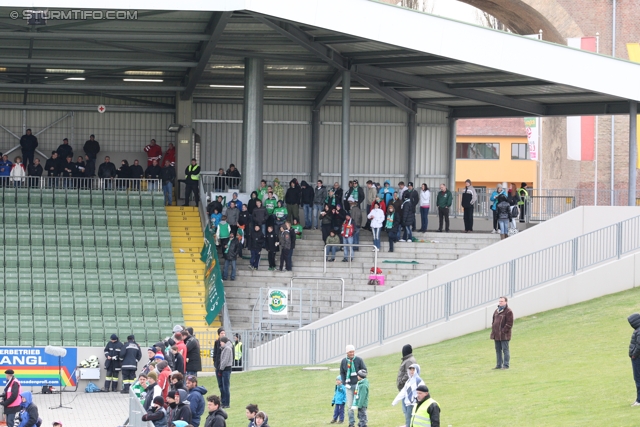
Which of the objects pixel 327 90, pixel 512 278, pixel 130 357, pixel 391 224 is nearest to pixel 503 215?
pixel 391 224

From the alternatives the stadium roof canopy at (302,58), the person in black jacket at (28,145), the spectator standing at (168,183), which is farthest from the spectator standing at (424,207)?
the person in black jacket at (28,145)

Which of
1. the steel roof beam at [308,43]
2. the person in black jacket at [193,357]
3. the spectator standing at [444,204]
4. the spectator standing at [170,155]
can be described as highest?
the steel roof beam at [308,43]

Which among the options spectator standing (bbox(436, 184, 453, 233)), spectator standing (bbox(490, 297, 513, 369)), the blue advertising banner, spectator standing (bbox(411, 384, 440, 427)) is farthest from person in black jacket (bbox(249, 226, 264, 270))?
spectator standing (bbox(411, 384, 440, 427))

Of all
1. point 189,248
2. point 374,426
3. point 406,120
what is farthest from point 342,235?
point 374,426

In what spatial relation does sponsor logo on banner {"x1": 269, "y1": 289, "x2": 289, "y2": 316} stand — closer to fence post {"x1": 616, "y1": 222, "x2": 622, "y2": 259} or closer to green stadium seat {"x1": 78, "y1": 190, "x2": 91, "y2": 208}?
fence post {"x1": 616, "y1": 222, "x2": 622, "y2": 259}

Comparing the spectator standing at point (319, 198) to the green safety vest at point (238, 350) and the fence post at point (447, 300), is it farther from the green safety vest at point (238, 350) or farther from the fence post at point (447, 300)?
the green safety vest at point (238, 350)

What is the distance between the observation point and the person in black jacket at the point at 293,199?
3388 centimetres

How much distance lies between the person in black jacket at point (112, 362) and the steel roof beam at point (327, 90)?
12024mm

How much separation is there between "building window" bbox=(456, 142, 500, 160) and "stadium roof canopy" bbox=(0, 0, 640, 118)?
1709 inches

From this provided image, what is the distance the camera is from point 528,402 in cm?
1745

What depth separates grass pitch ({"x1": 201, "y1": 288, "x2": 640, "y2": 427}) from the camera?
16672mm

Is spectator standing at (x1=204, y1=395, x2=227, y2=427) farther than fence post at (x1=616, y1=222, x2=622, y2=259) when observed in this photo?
No

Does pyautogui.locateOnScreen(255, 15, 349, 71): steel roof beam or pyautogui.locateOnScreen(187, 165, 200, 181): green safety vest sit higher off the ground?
pyautogui.locateOnScreen(255, 15, 349, 71): steel roof beam

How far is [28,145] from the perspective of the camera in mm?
37500
